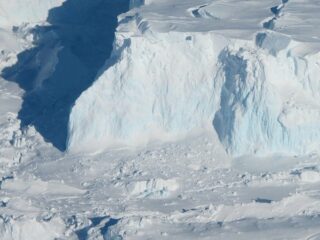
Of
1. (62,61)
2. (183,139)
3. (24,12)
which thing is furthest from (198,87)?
(24,12)

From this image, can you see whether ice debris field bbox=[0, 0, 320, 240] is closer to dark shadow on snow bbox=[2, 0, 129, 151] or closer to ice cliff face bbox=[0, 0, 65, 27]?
dark shadow on snow bbox=[2, 0, 129, 151]

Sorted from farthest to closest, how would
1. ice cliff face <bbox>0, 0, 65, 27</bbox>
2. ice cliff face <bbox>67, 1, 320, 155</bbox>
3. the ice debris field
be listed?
ice cliff face <bbox>0, 0, 65, 27</bbox> < ice cliff face <bbox>67, 1, 320, 155</bbox> < the ice debris field

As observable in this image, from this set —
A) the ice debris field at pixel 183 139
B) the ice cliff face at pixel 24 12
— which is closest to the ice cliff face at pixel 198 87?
the ice debris field at pixel 183 139

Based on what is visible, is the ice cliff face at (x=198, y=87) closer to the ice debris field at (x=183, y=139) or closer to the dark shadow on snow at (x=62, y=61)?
the ice debris field at (x=183, y=139)

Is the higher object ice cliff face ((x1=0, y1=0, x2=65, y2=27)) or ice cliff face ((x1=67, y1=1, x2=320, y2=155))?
ice cliff face ((x1=0, y1=0, x2=65, y2=27))

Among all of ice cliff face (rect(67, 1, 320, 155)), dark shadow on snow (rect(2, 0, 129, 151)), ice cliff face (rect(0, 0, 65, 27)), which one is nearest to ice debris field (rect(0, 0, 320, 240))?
ice cliff face (rect(67, 1, 320, 155))

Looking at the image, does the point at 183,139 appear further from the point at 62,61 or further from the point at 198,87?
the point at 62,61
